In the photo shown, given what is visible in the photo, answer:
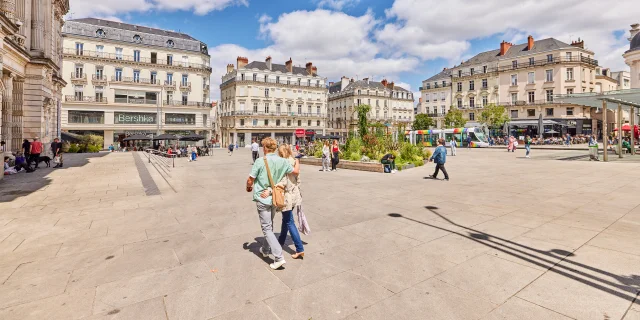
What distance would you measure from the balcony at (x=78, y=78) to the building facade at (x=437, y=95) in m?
57.6

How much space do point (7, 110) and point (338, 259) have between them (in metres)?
19.4

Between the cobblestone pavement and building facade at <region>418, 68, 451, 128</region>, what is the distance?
2238 inches

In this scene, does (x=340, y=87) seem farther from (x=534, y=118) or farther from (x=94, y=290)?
(x=94, y=290)

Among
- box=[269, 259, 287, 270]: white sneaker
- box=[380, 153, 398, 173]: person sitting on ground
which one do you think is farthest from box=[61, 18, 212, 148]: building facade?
box=[269, 259, 287, 270]: white sneaker

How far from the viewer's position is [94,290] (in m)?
3.41

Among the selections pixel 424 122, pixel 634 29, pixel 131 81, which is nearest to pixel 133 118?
pixel 131 81

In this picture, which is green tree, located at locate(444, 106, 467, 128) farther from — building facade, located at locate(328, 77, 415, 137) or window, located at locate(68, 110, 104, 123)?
window, located at locate(68, 110, 104, 123)

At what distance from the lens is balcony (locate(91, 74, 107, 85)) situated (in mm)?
41812

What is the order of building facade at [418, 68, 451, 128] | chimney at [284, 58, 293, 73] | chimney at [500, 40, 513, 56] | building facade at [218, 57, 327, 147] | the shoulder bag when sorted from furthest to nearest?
chimney at [284, 58, 293, 73]
building facade at [418, 68, 451, 128]
building facade at [218, 57, 327, 147]
chimney at [500, 40, 513, 56]
the shoulder bag

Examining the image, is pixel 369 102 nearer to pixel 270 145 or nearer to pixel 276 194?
pixel 270 145

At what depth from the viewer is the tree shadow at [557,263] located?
3.28 metres

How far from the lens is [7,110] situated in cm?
1521

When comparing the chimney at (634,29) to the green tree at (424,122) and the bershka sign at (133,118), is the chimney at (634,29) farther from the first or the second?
the bershka sign at (133,118)

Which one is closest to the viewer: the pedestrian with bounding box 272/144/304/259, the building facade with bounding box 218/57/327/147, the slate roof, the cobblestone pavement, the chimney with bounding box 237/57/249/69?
the cobblestone pavement
